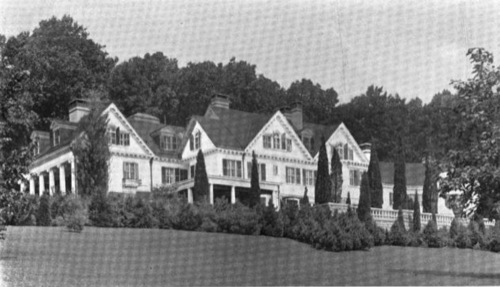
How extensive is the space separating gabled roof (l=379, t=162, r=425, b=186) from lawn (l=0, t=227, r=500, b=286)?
91.8ft

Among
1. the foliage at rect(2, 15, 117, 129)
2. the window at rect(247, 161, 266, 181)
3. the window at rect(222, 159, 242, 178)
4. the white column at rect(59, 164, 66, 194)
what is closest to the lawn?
the white column at rect(59, 164, 66, 194)

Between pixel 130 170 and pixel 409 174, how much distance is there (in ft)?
86.7

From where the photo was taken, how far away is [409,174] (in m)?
66.1

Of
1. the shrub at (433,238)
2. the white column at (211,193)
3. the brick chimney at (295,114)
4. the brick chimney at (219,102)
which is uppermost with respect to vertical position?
the brick chimney at (219,102)

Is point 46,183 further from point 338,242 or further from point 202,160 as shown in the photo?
point 338,242

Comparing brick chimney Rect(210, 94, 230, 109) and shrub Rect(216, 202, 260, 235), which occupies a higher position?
brick chimney Rect(210, 94, 230, 109)

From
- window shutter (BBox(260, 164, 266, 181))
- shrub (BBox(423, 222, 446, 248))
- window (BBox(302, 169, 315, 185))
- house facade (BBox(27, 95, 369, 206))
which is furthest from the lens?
window (BBox(302, 169, 315, 185))

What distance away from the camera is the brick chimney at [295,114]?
58.8 m

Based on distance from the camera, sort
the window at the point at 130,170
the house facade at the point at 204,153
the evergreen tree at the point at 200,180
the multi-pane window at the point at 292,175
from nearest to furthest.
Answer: the evergreen tree at the point at 200,180 < the house facade at the point at 204,153 < the window at the point at 130,170 < the multi-pane window at the point at 292,175

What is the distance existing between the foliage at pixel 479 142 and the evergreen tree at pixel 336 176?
93.3 ft

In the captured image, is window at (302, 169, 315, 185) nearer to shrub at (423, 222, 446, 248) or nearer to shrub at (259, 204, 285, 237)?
shrub at (423, 222, 446, 248)

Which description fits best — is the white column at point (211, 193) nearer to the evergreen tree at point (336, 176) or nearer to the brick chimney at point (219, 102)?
the brick chimney at point (219, 102)

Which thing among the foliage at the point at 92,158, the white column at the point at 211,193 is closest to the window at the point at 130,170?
the white column at the point at 211,193

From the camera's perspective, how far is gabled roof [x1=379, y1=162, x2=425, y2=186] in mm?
64250
